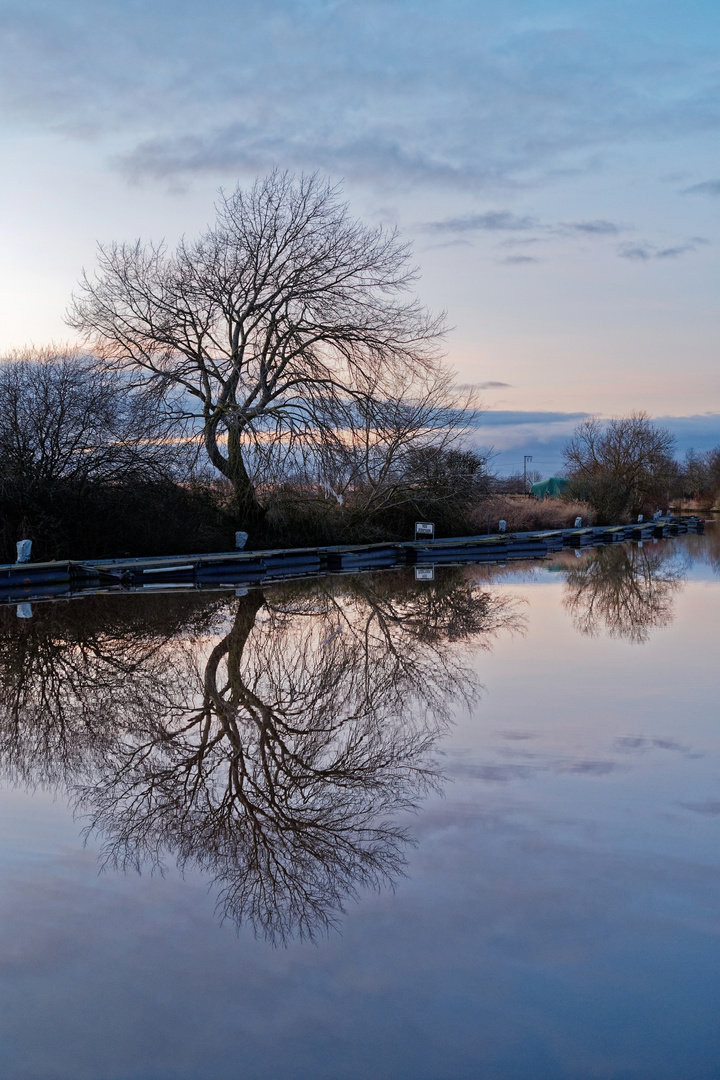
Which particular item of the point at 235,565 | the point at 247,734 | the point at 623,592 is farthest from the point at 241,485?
the point at 247,734

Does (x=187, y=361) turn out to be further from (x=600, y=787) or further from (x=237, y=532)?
(x=600, y=787)

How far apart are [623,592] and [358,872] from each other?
15.6 m

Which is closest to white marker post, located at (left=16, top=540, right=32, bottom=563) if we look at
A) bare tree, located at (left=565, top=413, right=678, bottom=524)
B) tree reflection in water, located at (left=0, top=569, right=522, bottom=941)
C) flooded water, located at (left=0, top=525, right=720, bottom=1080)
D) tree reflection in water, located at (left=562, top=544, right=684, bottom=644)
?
tree reflection in water, located at (left=0, top=569, right=522, bottom=941)

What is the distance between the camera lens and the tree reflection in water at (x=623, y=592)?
14.6m

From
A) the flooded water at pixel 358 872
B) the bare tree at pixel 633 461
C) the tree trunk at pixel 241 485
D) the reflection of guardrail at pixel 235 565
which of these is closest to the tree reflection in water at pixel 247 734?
the flooded water at pixel 358 872

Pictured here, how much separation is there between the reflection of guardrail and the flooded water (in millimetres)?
7849

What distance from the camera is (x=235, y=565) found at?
68.7 ft

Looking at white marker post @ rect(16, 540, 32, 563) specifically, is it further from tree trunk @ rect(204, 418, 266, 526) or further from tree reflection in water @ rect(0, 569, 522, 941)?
tree trunk @ rect(204, 418, 266, 526)

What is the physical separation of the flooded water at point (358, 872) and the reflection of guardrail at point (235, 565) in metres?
7.85

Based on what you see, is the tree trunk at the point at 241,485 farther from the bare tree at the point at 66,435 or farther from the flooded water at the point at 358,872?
the flooded water at the point at 358,872

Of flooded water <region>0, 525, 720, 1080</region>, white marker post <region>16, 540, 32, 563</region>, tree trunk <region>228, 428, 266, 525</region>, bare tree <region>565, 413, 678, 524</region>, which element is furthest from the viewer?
bare tree <region>565, 413, 678, 524</region>

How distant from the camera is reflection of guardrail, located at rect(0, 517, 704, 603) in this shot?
58.3ft

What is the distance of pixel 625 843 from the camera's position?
4953 mm

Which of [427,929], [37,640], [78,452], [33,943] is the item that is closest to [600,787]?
[427,929]
